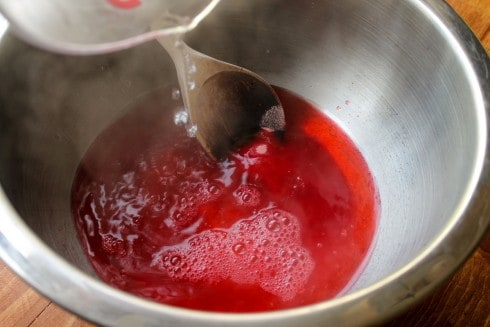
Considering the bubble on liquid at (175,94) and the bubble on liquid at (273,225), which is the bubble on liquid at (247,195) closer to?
the bubble on liquid at (273,225)

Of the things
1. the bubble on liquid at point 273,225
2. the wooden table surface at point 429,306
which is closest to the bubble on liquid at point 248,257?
the bubble on liquid at point 273,225

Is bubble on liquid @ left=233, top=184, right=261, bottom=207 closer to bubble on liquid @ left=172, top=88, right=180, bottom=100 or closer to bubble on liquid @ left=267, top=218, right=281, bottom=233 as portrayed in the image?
bubble on liquid @ left=267, top=218, right=281, bottom=233

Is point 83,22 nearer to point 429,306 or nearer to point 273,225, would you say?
point 273,225

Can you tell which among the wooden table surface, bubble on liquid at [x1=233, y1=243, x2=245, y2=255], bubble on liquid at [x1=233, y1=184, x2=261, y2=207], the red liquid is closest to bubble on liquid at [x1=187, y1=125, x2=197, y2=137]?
the red liquid

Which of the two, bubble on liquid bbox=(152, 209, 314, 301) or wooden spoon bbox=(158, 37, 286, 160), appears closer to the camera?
bubble on liquid bbox=(152, 209, 314, 301)

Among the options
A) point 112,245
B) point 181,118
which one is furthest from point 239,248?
point 181,118
